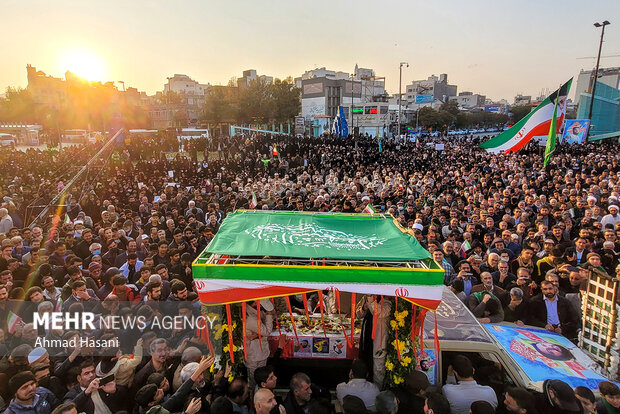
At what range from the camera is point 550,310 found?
18.0ft

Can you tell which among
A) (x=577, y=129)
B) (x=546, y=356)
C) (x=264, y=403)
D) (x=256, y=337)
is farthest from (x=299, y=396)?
(x=577, y=129)

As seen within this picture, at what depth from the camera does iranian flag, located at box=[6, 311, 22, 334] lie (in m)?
4.89

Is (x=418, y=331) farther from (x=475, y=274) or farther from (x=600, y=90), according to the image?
(x=600, y=90)

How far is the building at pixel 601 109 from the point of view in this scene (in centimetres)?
4788

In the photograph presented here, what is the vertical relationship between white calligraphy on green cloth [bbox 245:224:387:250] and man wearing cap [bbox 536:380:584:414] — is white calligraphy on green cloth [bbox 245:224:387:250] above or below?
above

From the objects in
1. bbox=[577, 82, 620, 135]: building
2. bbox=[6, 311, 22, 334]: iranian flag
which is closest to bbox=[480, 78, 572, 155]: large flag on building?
bbox=[6, 311, 22, 334]: iranian flag

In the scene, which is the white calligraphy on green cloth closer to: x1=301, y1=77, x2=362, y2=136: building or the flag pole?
the flag pole

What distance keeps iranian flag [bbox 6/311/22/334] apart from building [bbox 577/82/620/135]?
58.6 m

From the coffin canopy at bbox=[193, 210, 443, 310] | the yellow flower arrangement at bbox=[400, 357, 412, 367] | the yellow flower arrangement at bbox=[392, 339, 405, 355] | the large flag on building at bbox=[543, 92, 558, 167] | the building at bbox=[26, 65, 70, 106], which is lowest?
the yellow flower arrangement at bbox=[400, 357, 412, 367]

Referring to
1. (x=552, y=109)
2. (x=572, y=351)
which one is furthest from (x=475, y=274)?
(x=552, y=109)

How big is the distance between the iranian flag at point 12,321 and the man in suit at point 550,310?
7.06 meters

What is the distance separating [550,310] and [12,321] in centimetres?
744

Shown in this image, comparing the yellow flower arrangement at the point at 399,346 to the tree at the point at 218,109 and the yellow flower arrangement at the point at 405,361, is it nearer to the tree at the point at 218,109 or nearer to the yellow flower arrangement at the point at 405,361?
the yellow flower arrangement at the point at 405,361

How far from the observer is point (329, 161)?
72.4 feet
